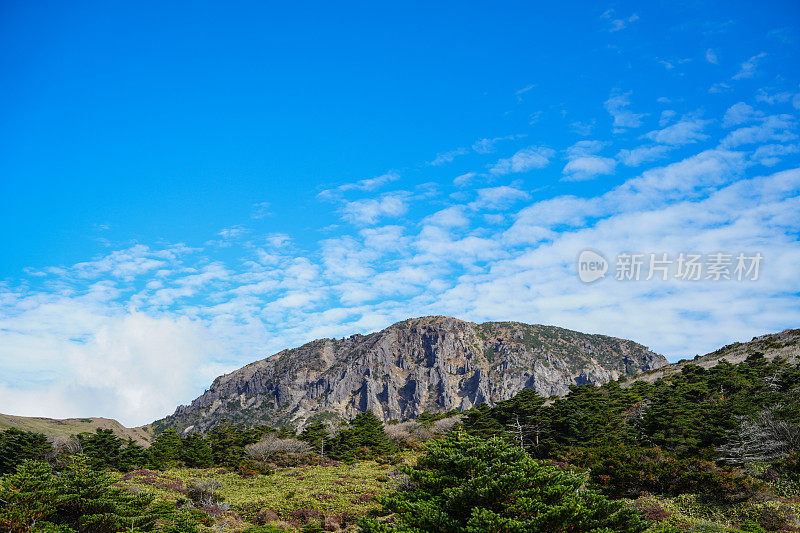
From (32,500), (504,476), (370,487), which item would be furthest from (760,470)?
(32,500)

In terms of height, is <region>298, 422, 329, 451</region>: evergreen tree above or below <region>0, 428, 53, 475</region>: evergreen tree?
below

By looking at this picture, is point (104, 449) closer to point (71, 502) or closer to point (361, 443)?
point (361, 443)

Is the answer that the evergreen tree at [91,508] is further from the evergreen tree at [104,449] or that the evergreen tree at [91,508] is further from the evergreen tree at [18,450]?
the evergreen tree at [18,450]

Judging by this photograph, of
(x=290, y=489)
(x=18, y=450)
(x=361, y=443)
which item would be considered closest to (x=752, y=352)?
(x=361, y=443)

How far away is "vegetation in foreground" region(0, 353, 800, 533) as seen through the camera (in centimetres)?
1410

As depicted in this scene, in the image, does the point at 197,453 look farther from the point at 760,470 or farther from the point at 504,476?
the point at 760,470

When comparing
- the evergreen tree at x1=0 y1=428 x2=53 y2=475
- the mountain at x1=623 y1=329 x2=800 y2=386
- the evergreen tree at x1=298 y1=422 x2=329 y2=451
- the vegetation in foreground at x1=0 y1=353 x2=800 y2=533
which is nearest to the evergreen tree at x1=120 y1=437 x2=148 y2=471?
the vegetation in foreground at x1=0 y1=353 x2=800 y2=533

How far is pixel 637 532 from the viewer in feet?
47.5

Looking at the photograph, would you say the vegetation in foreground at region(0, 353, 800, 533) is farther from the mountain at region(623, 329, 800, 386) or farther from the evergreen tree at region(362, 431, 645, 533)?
the mountain at region(623, 329, 800, 386)

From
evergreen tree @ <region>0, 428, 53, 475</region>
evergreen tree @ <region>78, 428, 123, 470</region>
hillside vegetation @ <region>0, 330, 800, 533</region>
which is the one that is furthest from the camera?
evergreen tree @ <region>78, 428, 123, 470</region>

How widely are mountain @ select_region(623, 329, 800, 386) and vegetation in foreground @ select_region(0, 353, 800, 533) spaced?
6243 millimetres

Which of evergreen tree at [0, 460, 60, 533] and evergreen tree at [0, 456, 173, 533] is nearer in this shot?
evergreen tree at [0, 460, 60, 533]

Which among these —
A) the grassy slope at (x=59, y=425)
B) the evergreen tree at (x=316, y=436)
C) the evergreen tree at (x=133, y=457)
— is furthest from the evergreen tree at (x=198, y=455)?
the grassy slope at (x=59, y=425)

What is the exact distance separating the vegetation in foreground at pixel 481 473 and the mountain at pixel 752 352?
20.5ft
